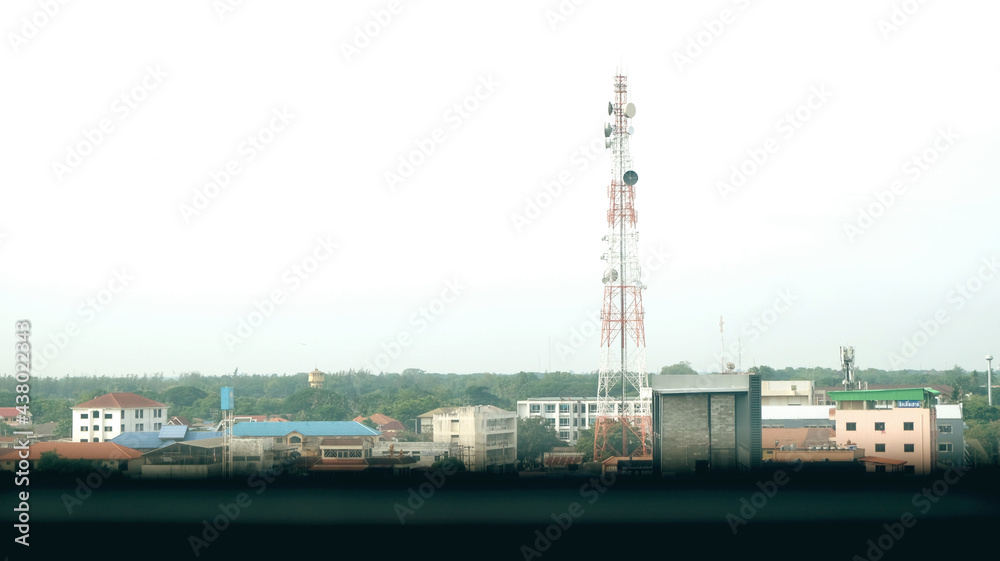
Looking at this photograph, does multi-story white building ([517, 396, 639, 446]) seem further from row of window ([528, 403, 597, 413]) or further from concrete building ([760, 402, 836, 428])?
concrete building ([760, 402, 836, 428])

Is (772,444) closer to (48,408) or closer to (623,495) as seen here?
(623,495)

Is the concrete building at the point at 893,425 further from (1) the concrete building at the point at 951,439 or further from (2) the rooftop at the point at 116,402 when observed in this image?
(2) the rooftop at the point at 116,402

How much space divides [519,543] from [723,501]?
2.43 metres

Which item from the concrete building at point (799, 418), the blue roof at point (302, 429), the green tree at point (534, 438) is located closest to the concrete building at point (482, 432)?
the green tree at point (534, 438)

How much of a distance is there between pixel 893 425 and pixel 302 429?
57.8ft

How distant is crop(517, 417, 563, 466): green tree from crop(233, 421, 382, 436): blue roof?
5339 millimetres

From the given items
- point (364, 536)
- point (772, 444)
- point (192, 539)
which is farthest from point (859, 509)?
point (772, 444)

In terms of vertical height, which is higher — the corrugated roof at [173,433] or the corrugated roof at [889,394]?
→ the corrugated roof at [889,394]

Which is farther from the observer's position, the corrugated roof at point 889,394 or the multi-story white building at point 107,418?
the multi-story white building at point 107,418

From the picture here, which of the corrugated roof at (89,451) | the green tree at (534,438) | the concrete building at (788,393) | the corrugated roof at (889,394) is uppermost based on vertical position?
the corrugated roof at (889,394)

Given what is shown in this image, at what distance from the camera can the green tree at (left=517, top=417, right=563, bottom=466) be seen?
97.2 feet

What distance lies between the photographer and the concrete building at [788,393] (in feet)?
113

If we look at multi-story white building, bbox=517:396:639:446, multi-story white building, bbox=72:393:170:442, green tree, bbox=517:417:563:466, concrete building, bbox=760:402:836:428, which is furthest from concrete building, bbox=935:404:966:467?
multi-story white building, bbox=72:393:170:442

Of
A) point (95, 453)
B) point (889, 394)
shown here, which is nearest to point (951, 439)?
point (889, 394)
